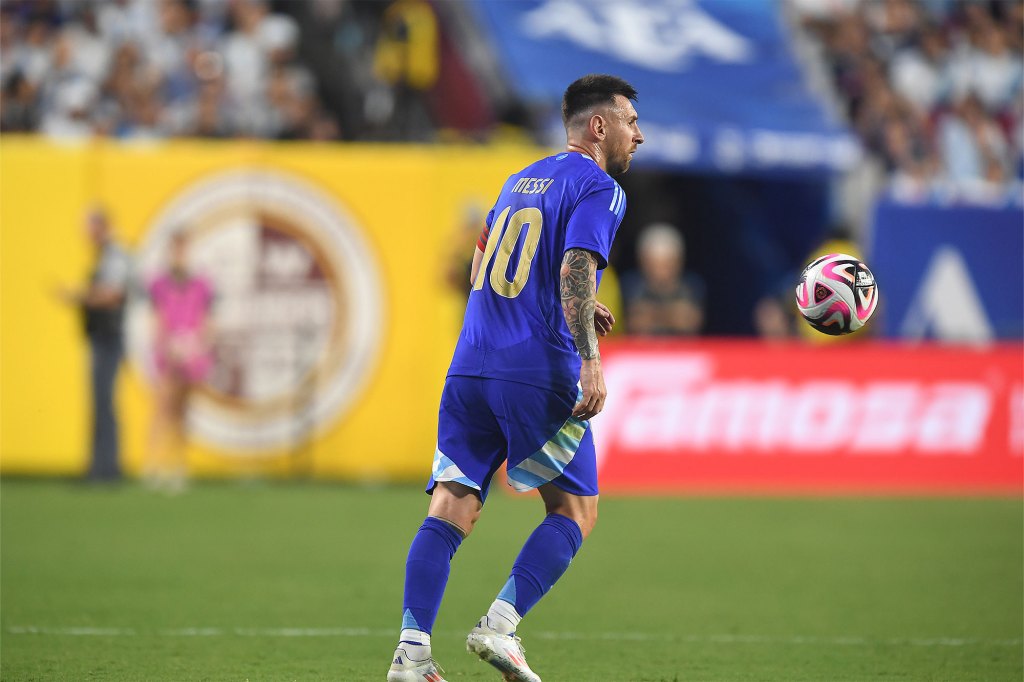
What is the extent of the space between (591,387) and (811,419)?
915 centimetres

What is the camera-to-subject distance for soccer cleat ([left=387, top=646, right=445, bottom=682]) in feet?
17.6

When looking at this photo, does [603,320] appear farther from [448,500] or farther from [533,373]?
[448,500]

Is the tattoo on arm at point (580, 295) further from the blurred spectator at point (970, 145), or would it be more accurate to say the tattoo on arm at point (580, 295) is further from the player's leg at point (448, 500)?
the blurred spectator at point (970, 145)

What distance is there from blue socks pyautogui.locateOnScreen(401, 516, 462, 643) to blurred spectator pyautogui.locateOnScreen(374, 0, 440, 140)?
38.8 ft

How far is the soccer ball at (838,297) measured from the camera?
670 centimetres

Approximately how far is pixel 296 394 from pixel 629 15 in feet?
21.8

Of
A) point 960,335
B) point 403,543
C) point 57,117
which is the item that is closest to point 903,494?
point 960,335

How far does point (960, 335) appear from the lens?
15.5 meters

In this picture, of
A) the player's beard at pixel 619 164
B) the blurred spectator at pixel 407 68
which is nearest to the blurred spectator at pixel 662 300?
the blurred spectator at pixel 407 68

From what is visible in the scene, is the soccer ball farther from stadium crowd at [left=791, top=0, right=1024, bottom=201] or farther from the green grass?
stadium crowd at [left=791, top=0, right=1024, bottom=201]

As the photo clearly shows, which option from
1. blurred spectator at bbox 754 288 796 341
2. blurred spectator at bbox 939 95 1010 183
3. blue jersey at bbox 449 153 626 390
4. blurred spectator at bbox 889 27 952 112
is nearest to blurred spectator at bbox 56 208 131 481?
blurred spectator at bbox 754 288 796 341

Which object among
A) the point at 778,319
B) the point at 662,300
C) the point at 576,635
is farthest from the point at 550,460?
the point at 778,319

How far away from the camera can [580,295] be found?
5496mm

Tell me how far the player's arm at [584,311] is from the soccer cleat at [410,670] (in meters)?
1.12
